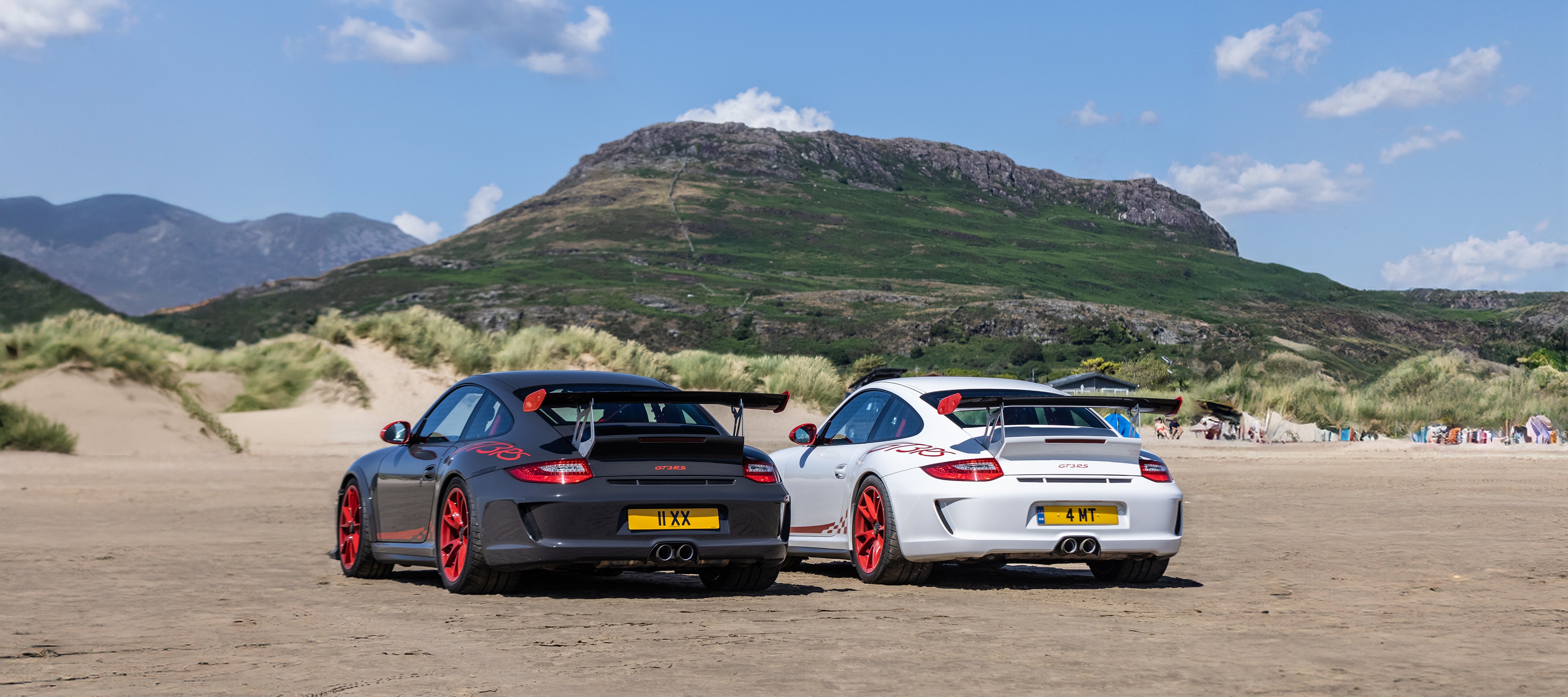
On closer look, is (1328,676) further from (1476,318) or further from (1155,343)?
(1476,318)

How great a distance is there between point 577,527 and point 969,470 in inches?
110

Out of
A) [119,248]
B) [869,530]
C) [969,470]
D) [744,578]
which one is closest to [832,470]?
[869,530]

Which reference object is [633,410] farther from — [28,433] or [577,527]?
[28,433]

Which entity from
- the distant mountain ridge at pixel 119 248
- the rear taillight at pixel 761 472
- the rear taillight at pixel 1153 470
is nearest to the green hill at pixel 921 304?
the distant mountain ridge at pixel 119 248

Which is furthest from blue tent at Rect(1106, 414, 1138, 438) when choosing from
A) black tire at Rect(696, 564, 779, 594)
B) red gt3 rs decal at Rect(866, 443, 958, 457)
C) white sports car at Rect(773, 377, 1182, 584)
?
black tire at Rect(696, 564, 779, 594)

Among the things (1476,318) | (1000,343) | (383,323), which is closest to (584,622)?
(383,323)

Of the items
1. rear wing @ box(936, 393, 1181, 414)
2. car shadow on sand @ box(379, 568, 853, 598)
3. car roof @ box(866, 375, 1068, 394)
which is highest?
car roof @ box(866, 375, 1068, 394)

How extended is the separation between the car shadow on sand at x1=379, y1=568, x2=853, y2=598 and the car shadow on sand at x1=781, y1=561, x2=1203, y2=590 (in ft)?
3.16

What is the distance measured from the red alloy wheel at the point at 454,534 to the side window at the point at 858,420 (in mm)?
3255

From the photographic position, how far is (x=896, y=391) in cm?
1035

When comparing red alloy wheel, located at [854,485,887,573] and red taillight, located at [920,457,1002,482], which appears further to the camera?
red alloy wheel, located at [854,485,887,573]

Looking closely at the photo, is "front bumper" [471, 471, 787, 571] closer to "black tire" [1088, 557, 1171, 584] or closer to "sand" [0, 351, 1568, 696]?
"sand" [0, 351, 1568, 696]

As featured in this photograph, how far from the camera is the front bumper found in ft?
26.5

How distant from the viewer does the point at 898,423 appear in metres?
10.1
